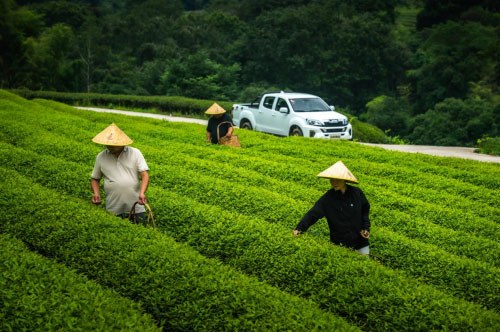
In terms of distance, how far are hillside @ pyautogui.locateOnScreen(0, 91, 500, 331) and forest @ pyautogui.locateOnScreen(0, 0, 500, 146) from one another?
778 inches

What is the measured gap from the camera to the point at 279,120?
23766 millimetres

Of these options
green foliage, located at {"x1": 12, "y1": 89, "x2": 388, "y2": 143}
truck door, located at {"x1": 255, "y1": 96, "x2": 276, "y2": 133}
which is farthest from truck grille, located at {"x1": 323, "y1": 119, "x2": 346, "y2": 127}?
green foliage, located at {"x1": 12, "y1": 89, "x2": 388, "y2": 143}

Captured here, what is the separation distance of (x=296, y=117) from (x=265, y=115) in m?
2.00

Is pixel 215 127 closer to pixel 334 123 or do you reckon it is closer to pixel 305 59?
pixel 334 123

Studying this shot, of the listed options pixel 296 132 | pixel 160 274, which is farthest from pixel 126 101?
pixel 160 274

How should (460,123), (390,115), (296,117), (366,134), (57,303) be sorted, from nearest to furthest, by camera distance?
(57,303) < (296,117) < (366,134) < (460,123) < (390,115)

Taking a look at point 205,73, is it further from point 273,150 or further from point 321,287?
point 321,287

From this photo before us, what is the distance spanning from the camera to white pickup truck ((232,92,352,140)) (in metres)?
22.3

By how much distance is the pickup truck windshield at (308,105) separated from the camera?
76.8 feet

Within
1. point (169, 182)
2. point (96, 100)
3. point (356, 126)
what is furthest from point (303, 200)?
point (96, 100)

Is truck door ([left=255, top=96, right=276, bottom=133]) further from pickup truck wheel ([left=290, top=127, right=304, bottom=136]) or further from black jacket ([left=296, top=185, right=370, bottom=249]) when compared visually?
black jacket ([left=296, top=185, right=370, bottom=249])

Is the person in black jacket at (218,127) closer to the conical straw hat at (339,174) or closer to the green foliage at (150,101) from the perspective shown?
the conical straw hat at (339,174)

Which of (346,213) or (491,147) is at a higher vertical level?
(346,213)

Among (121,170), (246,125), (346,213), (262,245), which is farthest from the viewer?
(246,125)
